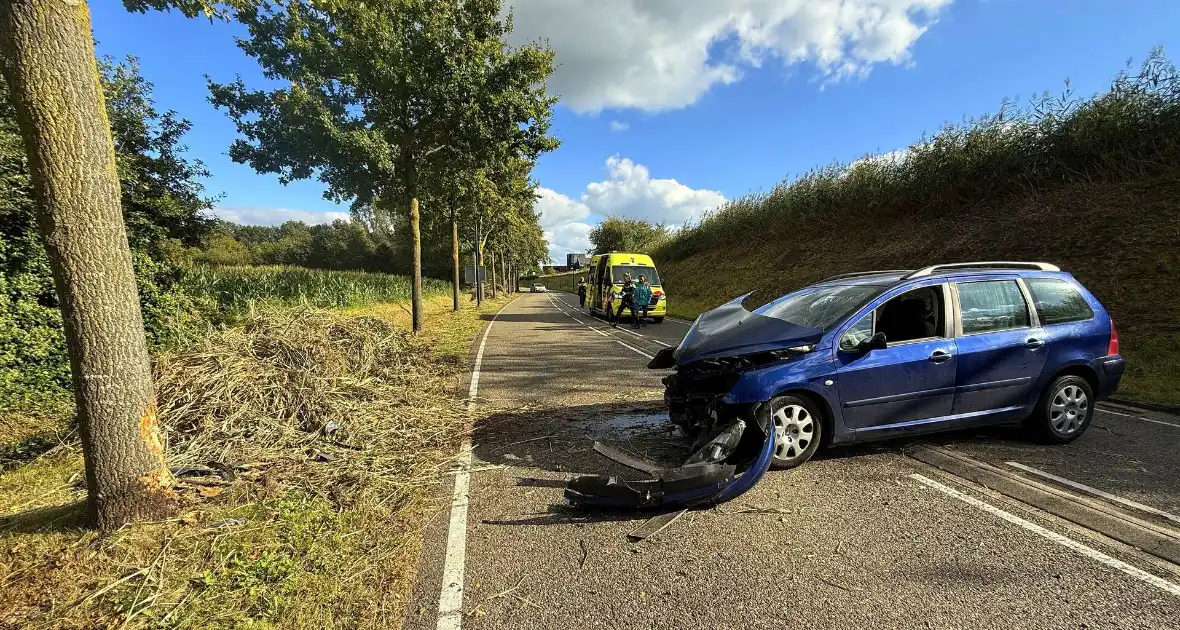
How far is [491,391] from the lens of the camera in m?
7.33

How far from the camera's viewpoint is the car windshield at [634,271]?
1809cm

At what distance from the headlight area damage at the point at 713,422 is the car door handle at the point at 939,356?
105 centimetres

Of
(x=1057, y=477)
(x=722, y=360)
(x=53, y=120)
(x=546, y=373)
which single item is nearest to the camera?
(x=53, y=120)

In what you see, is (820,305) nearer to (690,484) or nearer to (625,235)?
(690,484)

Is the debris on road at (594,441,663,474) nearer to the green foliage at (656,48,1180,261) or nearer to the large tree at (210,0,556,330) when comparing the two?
the large tree at (210,0,556,330)

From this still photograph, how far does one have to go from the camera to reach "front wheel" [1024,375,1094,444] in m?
4.59

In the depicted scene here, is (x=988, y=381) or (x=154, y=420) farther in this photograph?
(x=988, y=381)

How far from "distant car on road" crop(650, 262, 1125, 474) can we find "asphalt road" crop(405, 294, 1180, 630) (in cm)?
37

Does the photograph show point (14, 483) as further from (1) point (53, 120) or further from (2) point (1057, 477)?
(2) point (1057, 477)

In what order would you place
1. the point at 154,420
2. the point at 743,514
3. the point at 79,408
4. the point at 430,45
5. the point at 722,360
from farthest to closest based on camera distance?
1. the point at 430,45
2. the point at 722,360
3. the point at 743,514
4. the point at 154,420
5. the point at 79,408

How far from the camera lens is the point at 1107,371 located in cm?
471

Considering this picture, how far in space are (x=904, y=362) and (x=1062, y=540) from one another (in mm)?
1554

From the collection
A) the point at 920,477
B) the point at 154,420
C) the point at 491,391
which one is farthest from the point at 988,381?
the point at 154,420

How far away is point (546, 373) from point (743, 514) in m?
5.55
